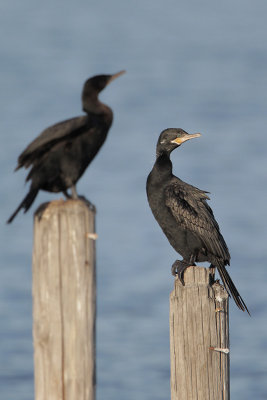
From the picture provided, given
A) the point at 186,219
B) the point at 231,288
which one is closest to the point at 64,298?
the point at 231,288

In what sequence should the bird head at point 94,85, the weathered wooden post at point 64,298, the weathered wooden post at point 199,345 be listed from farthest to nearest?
the weathered wooden post at point 199,345
the bird head at point 94,85
the weathered wooden post at point 64,298

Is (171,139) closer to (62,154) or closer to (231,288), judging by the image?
(231,288)

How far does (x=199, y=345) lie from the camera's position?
6.41 metres

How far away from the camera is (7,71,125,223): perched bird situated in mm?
5629

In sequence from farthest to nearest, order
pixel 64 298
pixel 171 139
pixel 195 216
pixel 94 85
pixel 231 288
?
pixel 171 139
pixel 195 216
pixel 231 288
pixel 94 85
pixel 64 298

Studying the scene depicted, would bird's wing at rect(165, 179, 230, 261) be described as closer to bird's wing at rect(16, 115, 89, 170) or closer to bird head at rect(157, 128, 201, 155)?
bird head at rect(157, 128, 201, 155)

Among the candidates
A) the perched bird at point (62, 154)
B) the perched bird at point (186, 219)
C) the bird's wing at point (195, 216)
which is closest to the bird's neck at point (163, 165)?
the perched bird at point (186, 219)

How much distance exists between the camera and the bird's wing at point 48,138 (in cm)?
558

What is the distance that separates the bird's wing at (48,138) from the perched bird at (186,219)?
9.62ft

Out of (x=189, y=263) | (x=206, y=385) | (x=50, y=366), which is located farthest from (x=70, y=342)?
(x=189, y=263)

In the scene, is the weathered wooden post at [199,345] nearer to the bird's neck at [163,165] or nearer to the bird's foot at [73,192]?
the bird's foot at [73,192]

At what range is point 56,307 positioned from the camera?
507 cm

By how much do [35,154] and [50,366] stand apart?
4.38ft

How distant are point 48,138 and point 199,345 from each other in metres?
1.90
